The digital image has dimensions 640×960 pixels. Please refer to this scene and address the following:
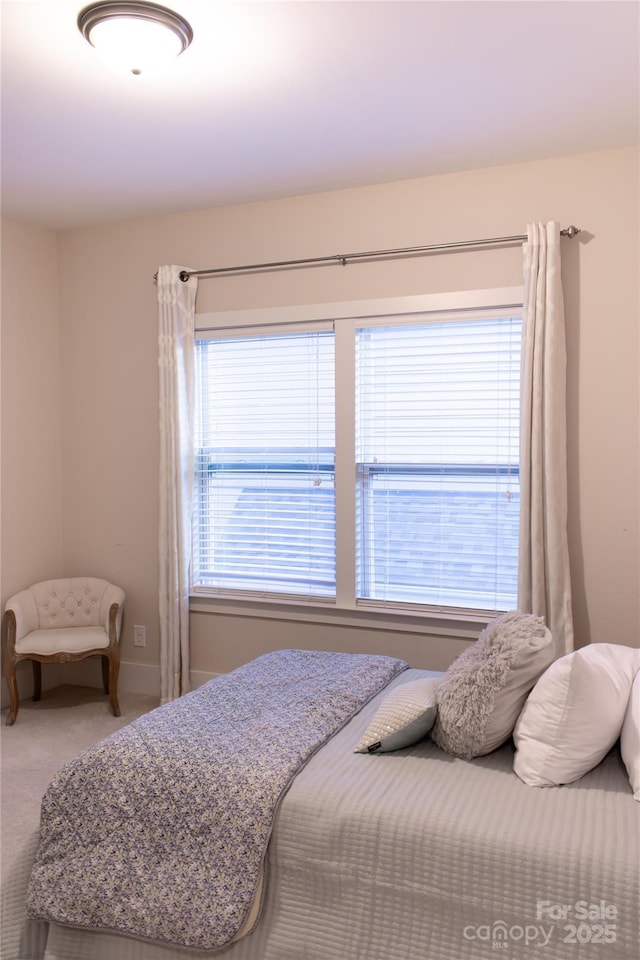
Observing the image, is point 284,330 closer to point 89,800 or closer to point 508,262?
point 508,262

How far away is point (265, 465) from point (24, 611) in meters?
1.62

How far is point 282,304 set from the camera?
4223 millimetres

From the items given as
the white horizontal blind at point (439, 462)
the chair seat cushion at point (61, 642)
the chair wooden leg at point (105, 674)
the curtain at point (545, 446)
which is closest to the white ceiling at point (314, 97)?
the curtain at point (545, 446)

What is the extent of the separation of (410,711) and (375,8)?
2.15 metres

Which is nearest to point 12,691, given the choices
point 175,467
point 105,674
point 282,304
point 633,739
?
point 105,674

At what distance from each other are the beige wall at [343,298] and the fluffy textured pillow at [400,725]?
1627mm

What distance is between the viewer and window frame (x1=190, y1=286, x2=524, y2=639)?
3.82m

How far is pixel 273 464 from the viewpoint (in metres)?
4.36

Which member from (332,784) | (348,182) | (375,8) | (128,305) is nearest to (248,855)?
(332,784)

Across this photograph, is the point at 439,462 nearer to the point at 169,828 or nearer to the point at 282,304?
the point at 282,304

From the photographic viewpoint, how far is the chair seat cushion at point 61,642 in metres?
4.18

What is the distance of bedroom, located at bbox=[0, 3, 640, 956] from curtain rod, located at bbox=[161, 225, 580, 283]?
5 centimetres

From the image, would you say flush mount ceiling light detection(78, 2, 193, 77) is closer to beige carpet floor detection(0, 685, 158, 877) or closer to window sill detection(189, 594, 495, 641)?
window sill detection(189, 594, 495, 641)

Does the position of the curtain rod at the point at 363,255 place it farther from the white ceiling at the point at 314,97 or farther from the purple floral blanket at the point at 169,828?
the purple floral blanket at the point at 169,828
